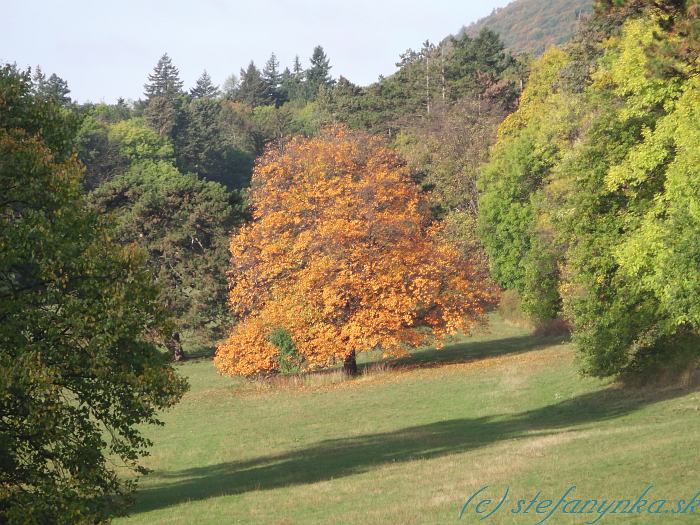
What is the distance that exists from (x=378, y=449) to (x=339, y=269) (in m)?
20.1

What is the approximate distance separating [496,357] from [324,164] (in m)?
15.1

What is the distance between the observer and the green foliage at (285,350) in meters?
53.2

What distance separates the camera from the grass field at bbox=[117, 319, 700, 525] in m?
21.2

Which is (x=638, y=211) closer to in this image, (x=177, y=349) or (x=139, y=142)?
(x=177, y=349)

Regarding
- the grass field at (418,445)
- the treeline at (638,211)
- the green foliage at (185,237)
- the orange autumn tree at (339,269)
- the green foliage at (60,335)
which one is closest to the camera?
the green foliage at (60,335)

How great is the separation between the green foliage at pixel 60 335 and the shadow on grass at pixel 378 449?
270 inches

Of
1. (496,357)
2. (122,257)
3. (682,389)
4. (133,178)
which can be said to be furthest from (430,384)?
(133,178)

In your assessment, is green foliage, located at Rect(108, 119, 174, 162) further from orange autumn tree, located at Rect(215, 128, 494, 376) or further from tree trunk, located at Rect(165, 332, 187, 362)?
orange autumn tree, located at Rect(215, 128, 494, 376)

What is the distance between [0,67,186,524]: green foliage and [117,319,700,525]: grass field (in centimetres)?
430

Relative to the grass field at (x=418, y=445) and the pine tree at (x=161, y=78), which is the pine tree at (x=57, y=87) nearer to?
the pine tree at (x=161, y=78)

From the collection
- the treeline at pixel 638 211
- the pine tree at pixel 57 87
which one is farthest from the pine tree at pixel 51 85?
the treeline at pixel 638 211

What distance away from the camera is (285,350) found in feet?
175

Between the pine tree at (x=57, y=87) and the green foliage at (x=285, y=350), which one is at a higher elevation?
the pine tree at (x=57, y=87)

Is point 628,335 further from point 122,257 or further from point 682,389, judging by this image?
point 122,257
